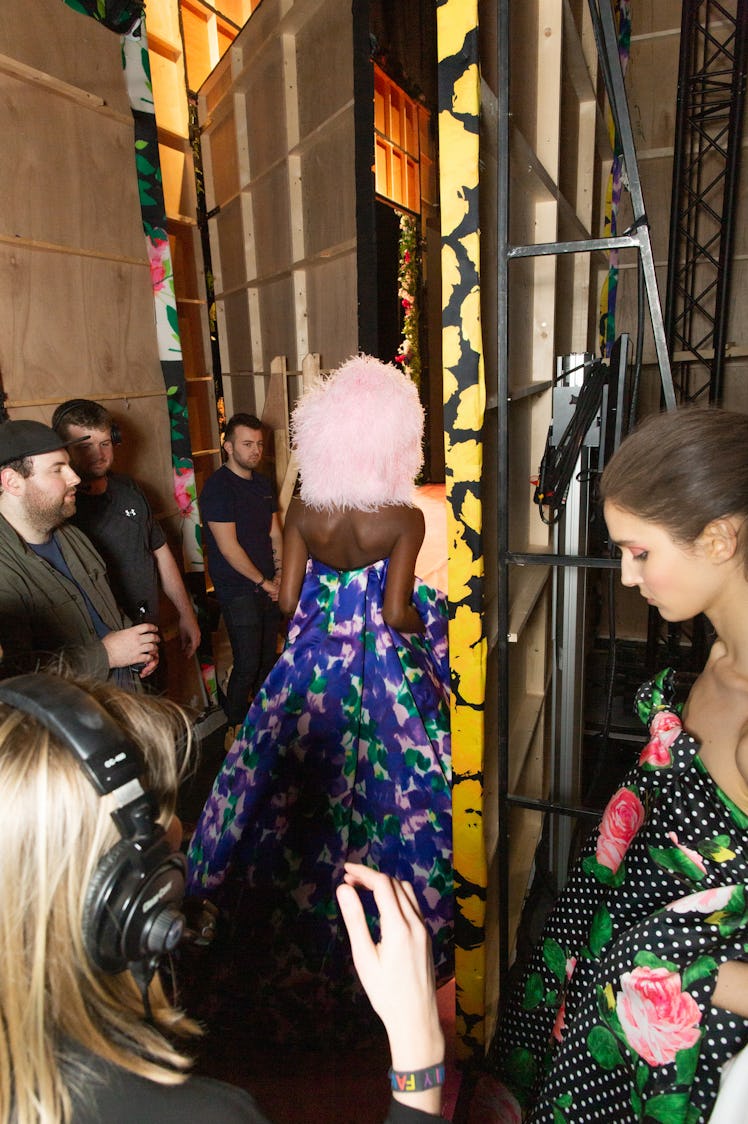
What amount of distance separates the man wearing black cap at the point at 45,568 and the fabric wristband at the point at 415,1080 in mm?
1630

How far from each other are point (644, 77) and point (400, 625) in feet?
16.8

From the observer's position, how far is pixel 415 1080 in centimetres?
76

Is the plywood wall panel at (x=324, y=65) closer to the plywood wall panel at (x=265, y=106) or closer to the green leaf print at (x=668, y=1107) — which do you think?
the plywood wall panel at (x=265, y=106)

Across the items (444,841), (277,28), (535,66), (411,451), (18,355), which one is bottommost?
(444,841)

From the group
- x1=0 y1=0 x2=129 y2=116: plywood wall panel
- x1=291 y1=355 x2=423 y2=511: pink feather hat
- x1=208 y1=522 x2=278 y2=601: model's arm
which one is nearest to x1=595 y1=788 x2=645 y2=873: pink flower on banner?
x1=291 y1=355 x2=423 y2=511: pink feather hat

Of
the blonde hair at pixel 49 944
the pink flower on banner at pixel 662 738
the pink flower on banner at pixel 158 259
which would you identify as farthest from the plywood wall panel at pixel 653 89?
the blonde hair at pixel 49 944

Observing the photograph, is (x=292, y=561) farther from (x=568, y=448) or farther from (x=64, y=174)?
(x=64, y=174)

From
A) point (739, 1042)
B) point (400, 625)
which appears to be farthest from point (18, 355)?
point (739, 1042)

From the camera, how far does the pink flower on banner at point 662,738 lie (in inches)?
47.1

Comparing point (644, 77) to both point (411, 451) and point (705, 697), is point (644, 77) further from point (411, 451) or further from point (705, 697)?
point (705, 697)

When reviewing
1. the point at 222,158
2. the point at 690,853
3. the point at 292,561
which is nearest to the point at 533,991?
the point at 690,853

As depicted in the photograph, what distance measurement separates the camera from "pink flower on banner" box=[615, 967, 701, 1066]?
1.01 m

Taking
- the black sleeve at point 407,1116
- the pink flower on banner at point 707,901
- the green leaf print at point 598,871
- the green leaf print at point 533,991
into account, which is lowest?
the green leaf print at point 533,991

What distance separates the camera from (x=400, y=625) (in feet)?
7.08
